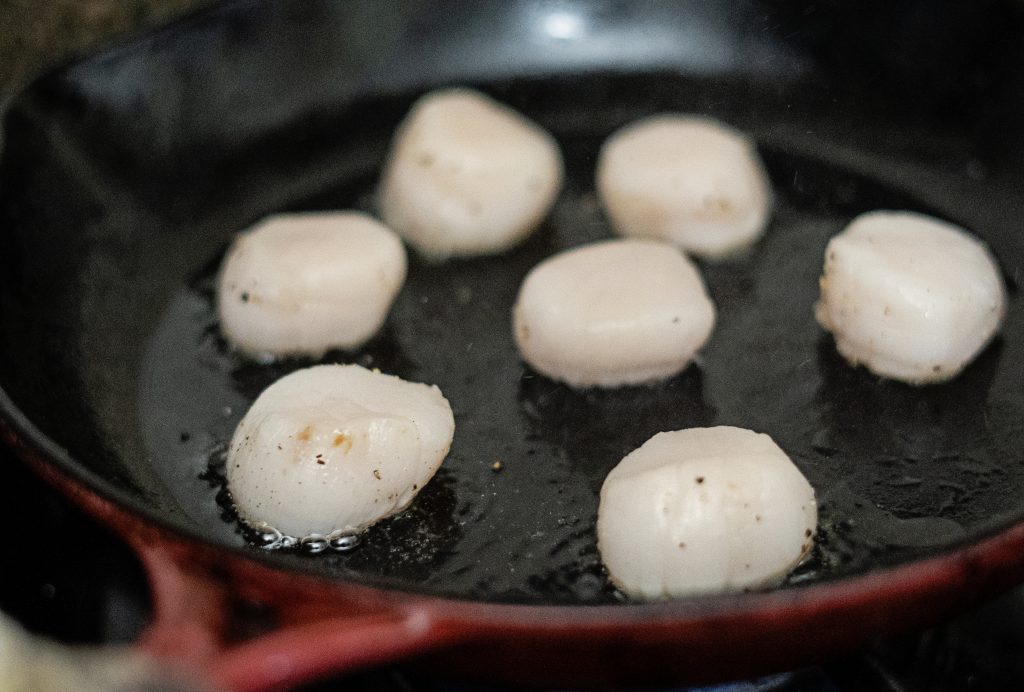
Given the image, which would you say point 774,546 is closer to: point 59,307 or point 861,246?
point 861,246

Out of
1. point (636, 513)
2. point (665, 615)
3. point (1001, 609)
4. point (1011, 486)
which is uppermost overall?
point (665, 615)

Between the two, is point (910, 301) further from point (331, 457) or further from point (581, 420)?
point (331, 457)

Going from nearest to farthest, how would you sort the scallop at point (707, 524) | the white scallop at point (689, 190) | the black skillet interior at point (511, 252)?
the scallop at point (707, 524) < the black skillet interior at point (511, 252) < the white scallop at point (689, 190)

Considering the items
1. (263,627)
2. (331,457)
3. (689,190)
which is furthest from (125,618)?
(689,190)

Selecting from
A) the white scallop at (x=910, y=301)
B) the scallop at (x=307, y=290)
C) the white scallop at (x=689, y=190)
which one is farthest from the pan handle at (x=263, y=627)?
the white scallop at (x=689, y=190)

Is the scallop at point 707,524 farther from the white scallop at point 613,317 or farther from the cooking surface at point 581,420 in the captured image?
the white scallop at point 613,317

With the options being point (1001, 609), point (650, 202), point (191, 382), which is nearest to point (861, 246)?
point (650, 202)
